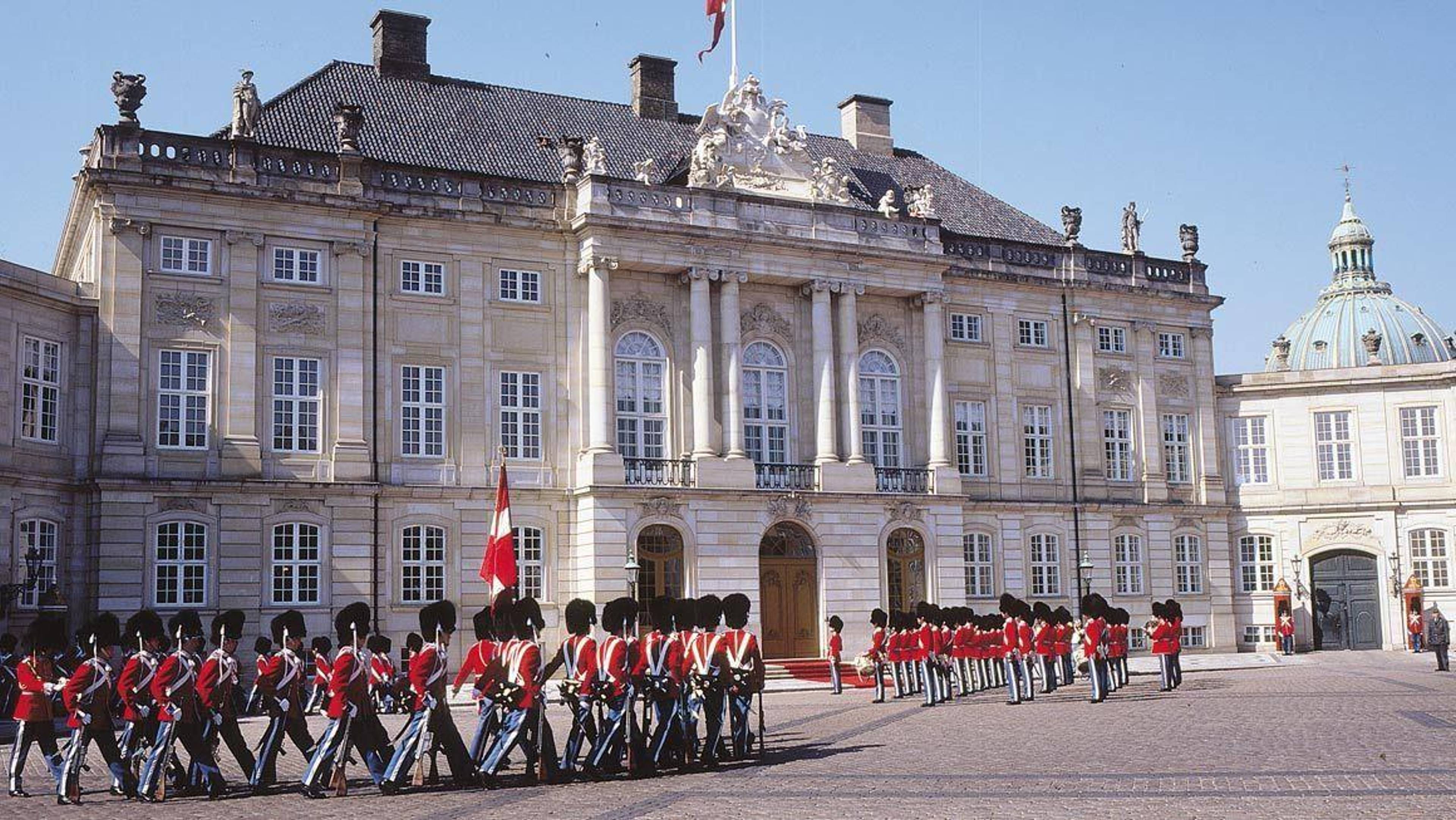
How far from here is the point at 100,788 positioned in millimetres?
18562

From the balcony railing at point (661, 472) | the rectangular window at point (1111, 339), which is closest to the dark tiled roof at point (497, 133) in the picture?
the rectangular window at point (1111, 339)

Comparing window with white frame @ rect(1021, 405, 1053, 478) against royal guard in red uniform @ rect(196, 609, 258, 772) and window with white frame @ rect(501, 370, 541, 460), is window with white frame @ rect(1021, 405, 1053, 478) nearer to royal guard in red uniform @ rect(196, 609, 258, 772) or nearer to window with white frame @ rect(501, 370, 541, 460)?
window with white frame @ rect(501, 370, 541, 460)

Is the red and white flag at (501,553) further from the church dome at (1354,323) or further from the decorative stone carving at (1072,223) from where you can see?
the church dome at (1354,323)

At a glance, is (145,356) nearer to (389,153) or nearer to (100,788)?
(389,153)

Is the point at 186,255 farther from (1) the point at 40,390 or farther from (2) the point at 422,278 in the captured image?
(2) the point at 422,278

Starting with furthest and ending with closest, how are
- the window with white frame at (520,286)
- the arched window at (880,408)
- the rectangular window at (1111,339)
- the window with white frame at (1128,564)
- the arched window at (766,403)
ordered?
the rectangular window at (1111,339), the window with white frame at (1128,564), the arched window at (880,408), the arched window at (766,403), the window with white frame at (520,286)

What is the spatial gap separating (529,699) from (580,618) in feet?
4.24

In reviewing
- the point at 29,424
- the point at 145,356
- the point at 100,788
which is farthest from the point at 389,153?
the point at 100,788

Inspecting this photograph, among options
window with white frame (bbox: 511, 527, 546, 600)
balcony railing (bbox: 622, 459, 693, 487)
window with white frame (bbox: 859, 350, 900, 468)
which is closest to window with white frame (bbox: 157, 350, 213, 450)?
window with white frame (bbox: 511, 527, 546, 600)

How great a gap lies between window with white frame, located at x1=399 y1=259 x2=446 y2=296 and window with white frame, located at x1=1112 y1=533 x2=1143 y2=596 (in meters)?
21.8

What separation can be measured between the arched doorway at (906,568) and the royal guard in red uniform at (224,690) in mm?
25297

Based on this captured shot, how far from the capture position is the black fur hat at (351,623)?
18.0m

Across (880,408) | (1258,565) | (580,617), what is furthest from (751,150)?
(580,617)

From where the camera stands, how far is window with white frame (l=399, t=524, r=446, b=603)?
36125mm
